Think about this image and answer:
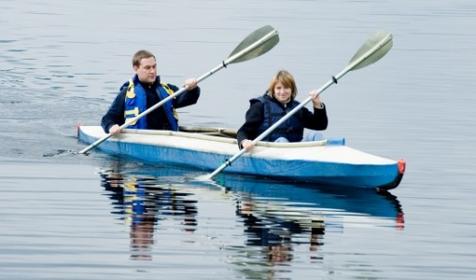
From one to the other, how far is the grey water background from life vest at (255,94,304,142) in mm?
703

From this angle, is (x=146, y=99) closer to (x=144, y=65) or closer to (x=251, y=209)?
(x=144, y=65)

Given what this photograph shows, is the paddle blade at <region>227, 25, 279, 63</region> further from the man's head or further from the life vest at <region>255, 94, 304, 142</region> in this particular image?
the life vest at <region>255, 94, 304, 142</region>

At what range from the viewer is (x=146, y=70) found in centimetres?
1895

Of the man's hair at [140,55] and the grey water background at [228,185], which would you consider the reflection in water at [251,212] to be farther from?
the man's hair at [140,55]

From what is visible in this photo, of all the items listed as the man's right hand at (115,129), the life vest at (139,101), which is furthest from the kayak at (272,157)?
the life vest at (139,101)

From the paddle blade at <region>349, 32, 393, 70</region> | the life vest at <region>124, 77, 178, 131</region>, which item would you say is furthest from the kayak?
the paddle blade at <region>349, 32, 393, 70</region>

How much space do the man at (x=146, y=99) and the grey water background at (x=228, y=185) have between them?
0.54m

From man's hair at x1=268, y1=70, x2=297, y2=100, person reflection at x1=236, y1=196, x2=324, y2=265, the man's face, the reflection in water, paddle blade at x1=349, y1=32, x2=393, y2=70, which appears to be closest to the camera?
the reflection in water

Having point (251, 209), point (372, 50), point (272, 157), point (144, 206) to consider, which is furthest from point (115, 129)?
point (251, 209)

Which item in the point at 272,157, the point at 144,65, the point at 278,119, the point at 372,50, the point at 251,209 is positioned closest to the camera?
the point at 251,209

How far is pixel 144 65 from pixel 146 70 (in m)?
0.07

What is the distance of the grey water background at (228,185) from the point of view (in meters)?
13.0

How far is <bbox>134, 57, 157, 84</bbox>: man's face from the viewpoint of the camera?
1889cm

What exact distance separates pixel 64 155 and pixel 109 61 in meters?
14.5
